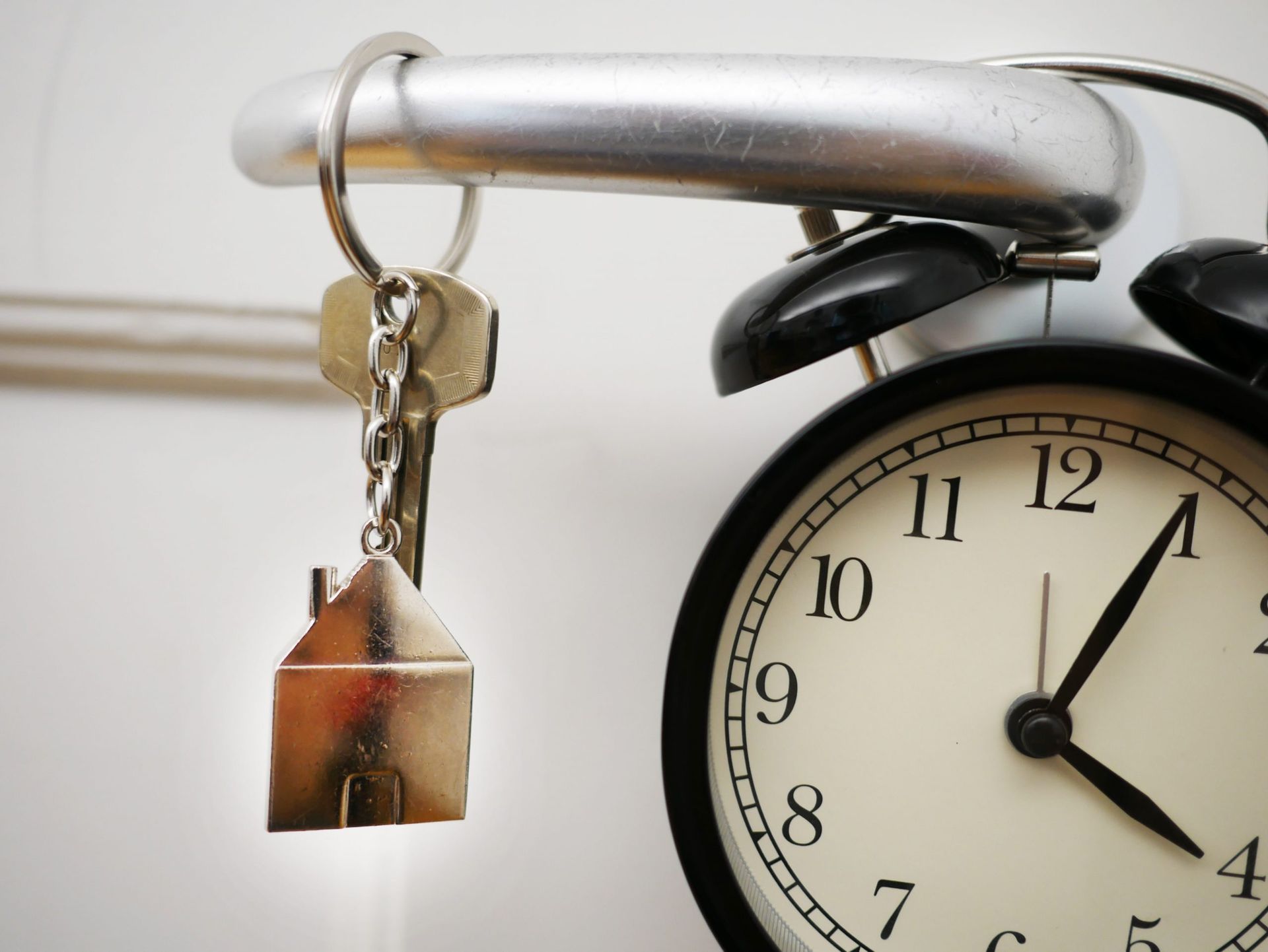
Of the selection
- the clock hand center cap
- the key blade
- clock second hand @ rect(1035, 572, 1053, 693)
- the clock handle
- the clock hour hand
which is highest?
the clock handle

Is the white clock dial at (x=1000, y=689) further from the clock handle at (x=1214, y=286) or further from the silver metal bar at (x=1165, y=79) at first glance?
the silver metal bar at (x=1165, y=79)

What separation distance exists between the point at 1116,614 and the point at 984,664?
0.20ft

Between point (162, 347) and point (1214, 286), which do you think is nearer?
point (1214, 286)

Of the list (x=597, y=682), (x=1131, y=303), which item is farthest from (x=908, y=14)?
(x=597, y=682)

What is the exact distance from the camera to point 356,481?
0.51 meters

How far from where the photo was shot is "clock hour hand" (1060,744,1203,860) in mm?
344

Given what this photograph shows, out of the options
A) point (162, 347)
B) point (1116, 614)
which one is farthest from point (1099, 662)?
point (162, 347)

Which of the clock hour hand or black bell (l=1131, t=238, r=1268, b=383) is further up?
black bell (l=1131, t=238, r=1268, b=383)

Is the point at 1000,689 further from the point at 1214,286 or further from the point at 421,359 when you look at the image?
the point at 421,359

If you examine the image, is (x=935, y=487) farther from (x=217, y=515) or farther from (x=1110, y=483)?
(x=217, y=515)

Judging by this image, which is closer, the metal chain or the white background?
the metal chain

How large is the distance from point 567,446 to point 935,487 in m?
0.23

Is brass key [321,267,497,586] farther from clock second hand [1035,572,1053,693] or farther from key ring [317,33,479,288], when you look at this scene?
clock second hand [1035,572,1053,693]

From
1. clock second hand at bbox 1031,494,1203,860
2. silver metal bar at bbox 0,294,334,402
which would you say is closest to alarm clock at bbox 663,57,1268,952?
clock second hand at bbox 1031,494,1203,860
